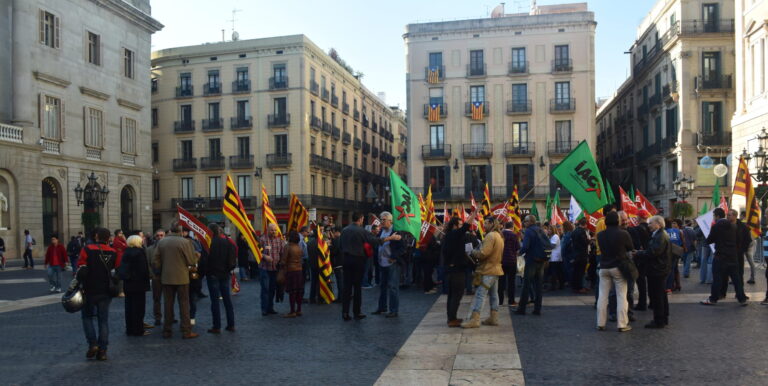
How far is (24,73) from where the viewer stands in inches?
1177

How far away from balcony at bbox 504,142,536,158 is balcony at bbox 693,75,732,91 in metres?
11.6

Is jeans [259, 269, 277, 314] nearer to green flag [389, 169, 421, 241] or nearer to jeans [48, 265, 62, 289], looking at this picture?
green flag [389, 169, 421, 241]

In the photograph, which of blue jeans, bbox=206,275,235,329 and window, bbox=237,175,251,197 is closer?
blue jeans, bbox=206,275,235,329

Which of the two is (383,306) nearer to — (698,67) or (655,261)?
(655,261)

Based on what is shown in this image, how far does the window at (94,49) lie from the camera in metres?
34.7

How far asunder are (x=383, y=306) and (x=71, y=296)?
5.19 m

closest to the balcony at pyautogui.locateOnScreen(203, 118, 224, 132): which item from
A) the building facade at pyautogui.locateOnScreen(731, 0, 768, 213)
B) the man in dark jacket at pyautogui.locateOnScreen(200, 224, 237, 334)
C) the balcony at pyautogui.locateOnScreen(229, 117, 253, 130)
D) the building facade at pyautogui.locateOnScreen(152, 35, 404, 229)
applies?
the building facade at pyautogui.locateOnScreen(152, 35, 404, 229)

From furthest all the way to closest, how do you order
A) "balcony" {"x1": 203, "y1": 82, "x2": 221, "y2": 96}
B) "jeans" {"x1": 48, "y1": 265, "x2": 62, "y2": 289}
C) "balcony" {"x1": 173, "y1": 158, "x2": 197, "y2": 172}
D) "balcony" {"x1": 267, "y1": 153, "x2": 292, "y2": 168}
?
"balcony" {"x1": 203, "y1": 82, "x2": 221, "y2": 96} < "balcony" {"x1": 173, "y1": 158, "x2": 197, "y2": 172} < "balcony" {"x1": 267, "y1": 153, "x2": 292, "y2": 168} < "jeans" {"x1": 48, "y1": 265, "x2": 62, "y2": 289}

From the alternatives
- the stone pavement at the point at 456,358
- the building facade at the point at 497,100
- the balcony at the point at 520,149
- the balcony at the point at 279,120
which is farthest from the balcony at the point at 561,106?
the stone pavement at the point at 456,358

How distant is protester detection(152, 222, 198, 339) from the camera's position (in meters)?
9.24

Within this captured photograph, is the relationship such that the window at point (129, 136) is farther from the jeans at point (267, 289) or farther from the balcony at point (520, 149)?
the jeans at point (267, 289)

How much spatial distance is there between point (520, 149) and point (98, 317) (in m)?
39.4

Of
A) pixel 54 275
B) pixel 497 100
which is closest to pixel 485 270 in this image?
pixel 54 275

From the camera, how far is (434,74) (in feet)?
148
